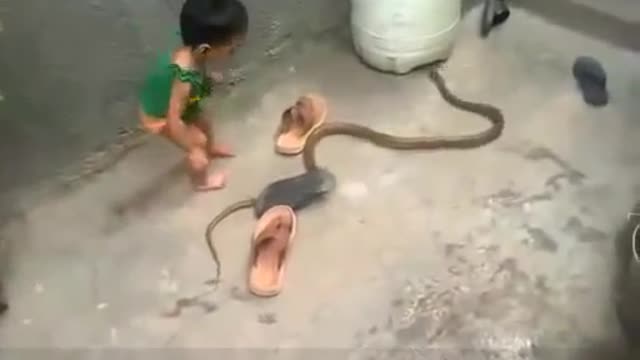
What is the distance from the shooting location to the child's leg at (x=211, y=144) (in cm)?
176

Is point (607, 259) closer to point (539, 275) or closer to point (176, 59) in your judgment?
point (539, 275)

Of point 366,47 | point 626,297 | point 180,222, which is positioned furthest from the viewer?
point 366,47

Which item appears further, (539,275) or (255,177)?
(255,177)

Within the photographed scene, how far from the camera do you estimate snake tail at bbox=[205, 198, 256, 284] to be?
1647 millimetres

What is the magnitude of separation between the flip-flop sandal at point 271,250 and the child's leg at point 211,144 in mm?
191

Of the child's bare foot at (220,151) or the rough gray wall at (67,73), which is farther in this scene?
the child's bare foot at (220,151)

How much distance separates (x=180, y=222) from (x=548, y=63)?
2.68 feet

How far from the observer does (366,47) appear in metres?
2.04

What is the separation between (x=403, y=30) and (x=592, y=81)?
0.37 metres

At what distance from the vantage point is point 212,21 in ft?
5.18

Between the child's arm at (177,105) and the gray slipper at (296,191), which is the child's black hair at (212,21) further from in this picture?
the gray slipper at (296,191)

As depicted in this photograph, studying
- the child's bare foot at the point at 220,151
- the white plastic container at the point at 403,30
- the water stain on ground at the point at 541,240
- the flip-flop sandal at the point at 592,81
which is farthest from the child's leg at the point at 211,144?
the flip-flop sandal at the point at 592,81

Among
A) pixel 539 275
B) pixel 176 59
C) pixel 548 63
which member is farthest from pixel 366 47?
pixel 539 275

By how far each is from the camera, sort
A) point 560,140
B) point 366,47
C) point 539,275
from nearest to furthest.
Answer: point 539,275
point 560,140
point 366,47
